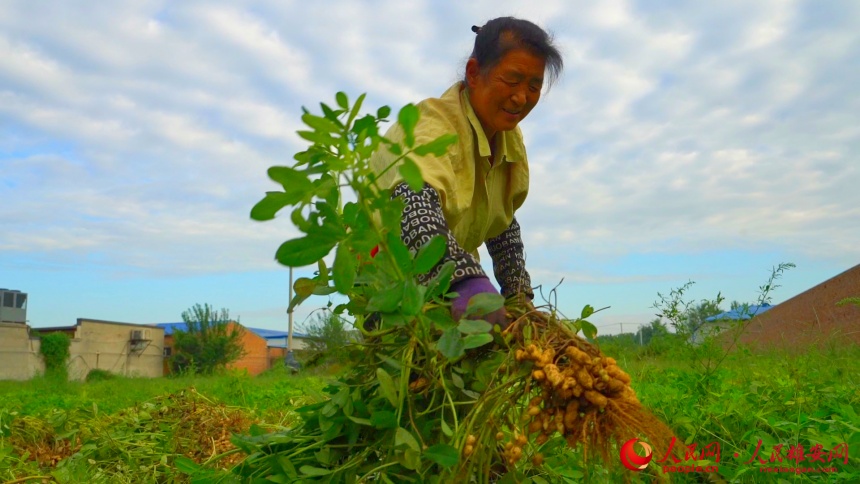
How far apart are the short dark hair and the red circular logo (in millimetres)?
1160

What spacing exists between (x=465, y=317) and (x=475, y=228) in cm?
116

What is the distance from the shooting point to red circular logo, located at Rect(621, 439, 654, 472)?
43.1 inches

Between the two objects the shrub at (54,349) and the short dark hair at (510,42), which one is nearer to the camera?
the short dark hair at (510,42)

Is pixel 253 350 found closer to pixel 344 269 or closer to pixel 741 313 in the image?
pixel 741 313

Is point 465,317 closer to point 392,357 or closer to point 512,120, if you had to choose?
point 392,357

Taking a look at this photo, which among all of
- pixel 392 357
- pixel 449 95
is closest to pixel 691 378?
pixel 449 95

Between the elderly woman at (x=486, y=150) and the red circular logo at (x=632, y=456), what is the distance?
1.85ft

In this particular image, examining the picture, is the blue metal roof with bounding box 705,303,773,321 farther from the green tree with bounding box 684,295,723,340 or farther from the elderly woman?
the elderly woman

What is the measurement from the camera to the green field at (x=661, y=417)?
166cm

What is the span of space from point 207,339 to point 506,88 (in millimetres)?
34095

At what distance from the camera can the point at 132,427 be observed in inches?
106

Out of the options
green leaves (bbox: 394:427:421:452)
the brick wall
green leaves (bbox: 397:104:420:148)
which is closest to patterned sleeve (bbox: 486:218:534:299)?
green leaves (bbox: 394:427:421:452)

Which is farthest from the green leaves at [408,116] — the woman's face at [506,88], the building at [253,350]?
the building at [253,350]

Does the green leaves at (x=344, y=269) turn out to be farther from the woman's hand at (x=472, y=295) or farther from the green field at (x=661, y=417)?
the green field at (x=661, y=417)
